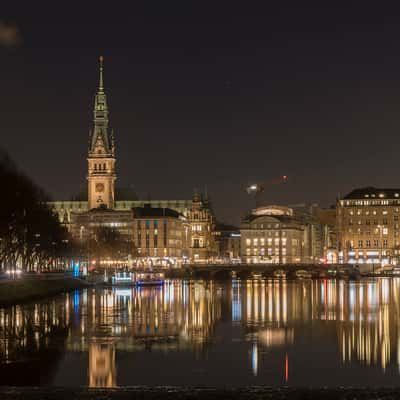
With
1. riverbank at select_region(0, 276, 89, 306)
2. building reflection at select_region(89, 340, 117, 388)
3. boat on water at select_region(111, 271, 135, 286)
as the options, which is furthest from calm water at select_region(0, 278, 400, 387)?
boat on water at select_region(111, 271, 135, 286)

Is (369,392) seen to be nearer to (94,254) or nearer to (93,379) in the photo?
(93,379)

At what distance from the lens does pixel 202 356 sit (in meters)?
44.7

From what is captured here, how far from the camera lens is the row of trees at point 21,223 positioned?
90.3 meters

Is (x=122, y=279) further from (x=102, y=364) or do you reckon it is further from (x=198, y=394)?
(x=198, y=394)

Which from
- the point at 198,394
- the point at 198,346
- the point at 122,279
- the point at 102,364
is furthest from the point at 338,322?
the point at 122,279

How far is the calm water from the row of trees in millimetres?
13170

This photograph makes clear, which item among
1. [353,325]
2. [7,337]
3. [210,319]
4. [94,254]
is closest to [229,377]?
[7,337]

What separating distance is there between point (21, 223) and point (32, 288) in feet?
24.0

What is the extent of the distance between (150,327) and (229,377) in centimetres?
2309

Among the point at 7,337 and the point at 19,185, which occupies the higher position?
the point at 19,185

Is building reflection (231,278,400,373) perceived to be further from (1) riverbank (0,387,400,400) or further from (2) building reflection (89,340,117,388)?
(1) riverbank (0,387,400,400)

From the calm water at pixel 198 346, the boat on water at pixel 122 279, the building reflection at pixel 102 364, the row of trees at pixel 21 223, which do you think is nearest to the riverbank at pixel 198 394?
the building reflection at pixel 102 364

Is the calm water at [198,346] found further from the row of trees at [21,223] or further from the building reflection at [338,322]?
the row of trees at [21,223]

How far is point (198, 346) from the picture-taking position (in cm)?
4925
